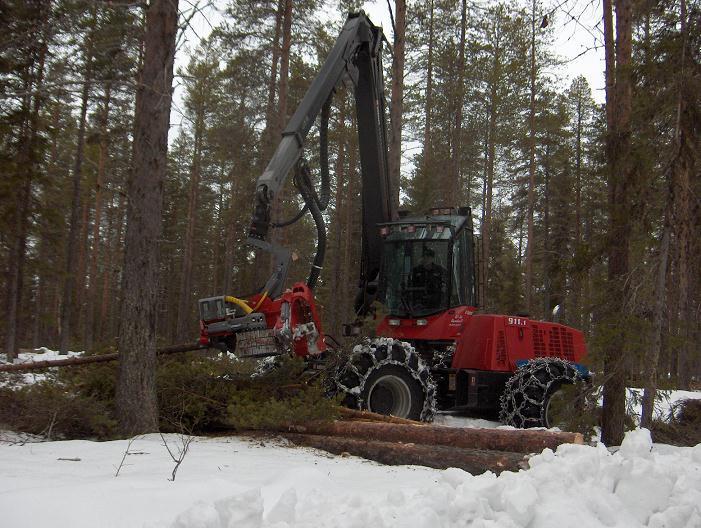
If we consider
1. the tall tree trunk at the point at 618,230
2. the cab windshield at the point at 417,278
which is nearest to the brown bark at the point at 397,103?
the cab windshield at the point at 417,278

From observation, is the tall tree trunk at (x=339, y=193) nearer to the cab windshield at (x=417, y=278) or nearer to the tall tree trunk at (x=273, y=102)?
the tall tree trunk at (x=273, y=102)

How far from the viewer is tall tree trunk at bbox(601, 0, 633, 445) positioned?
7145 millimetres

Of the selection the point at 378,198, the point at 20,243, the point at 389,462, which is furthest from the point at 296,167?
the point at 20,243

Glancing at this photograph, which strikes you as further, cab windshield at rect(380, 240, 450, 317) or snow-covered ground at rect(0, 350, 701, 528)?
cab windshield at rect(380, 240, 450, 317)

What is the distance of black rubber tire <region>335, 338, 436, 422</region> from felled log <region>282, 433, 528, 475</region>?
132cm

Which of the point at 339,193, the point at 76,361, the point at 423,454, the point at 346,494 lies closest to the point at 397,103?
the point at 76,361

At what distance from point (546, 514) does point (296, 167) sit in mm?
5382

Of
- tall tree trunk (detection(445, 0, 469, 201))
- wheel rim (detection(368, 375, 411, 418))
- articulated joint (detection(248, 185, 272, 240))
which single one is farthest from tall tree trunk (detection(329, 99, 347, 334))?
articulated joint (detection(248, 185, 272, 240))

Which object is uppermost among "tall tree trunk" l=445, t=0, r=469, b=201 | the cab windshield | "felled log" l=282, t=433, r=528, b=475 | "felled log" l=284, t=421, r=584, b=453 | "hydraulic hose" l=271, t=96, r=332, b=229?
"tall tree trunk" l=445, t=0, r=469, b=201

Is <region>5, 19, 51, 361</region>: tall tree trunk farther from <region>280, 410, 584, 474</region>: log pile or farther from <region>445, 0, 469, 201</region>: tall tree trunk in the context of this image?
<region>445, 0, 469, 201</region>: tall tree trunk

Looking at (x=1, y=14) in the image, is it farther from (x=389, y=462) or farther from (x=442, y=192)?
(x=442, y=192)

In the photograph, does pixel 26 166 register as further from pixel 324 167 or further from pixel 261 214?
pixel 261 214

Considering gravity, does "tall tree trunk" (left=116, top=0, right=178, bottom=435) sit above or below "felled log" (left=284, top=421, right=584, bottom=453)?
above

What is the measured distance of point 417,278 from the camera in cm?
936
